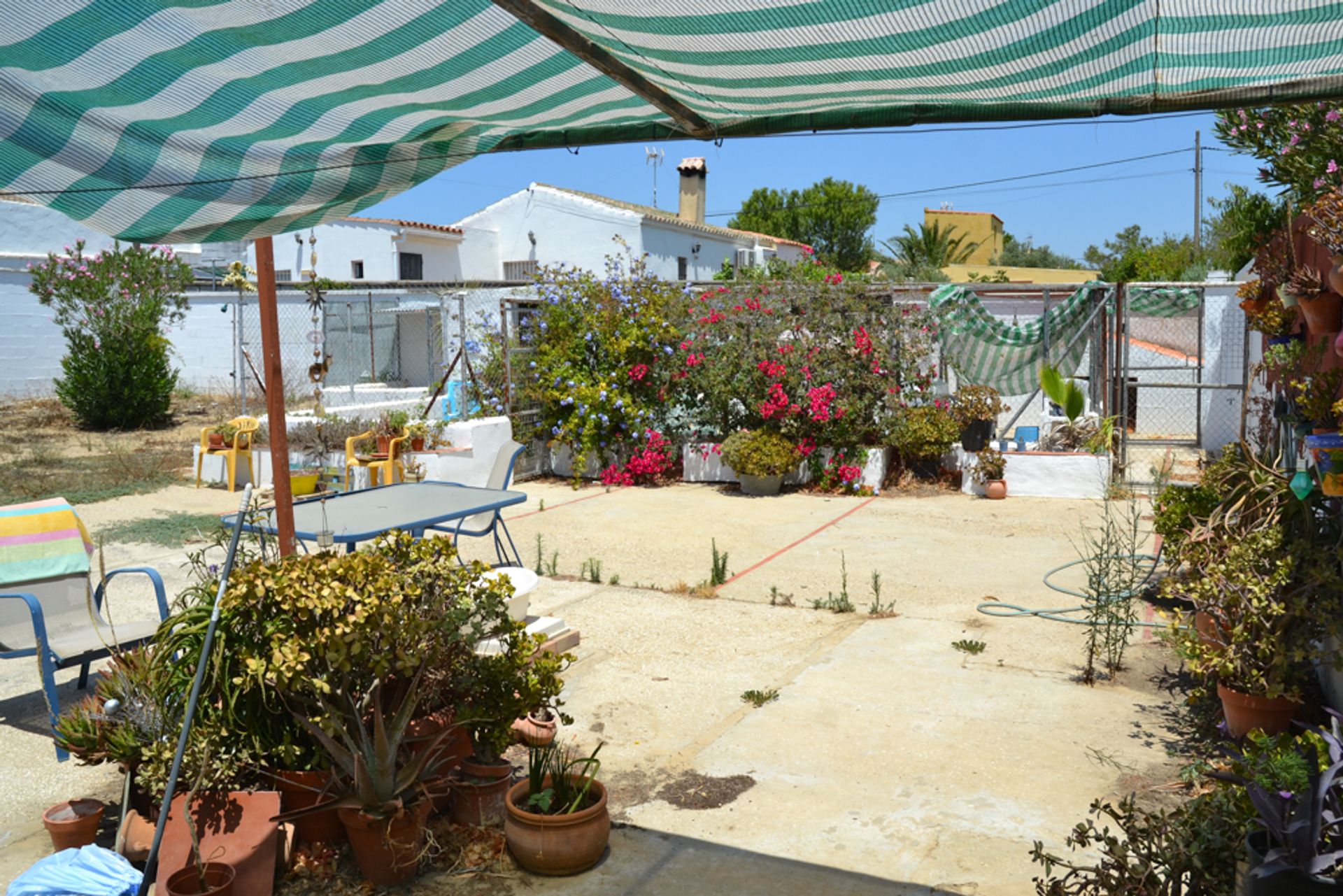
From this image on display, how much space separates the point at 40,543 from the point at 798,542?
235 inches

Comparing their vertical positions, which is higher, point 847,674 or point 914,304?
point 914,304

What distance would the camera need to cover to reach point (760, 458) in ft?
37.9

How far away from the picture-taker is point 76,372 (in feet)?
54.9

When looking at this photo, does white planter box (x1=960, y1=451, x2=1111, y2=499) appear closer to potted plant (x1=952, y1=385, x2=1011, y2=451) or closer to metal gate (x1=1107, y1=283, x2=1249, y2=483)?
potted plant (x1=952, y1=385, x2=1011, y2=451)

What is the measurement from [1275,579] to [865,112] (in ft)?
9.73

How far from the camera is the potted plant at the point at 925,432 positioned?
11852 mm

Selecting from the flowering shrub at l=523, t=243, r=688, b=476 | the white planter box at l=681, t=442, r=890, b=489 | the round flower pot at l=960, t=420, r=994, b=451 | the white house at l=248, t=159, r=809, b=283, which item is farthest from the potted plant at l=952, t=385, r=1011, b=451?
the white house at l=248, t=159, r=809, b=283

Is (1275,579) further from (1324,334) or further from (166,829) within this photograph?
(166,829)

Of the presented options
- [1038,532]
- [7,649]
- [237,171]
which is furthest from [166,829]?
[1038,532]

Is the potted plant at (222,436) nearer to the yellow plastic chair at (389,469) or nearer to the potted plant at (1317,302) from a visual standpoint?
the yellow plastic chair at (389,469)

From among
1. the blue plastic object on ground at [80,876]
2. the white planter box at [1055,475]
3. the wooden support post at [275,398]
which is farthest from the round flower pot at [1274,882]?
the white planter box at [1055,475]

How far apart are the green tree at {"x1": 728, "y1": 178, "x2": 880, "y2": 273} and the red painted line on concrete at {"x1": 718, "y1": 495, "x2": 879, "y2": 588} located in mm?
36957

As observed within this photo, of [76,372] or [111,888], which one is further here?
[76,372]

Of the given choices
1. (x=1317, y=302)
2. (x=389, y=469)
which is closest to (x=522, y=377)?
(x=389, y=469)
